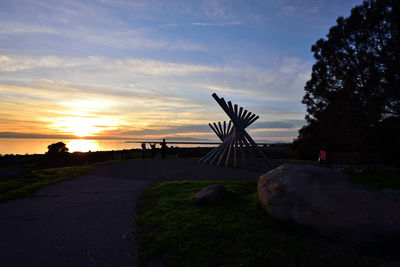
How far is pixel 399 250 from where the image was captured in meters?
3.05

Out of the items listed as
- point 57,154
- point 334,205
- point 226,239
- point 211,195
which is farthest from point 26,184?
point 334,205

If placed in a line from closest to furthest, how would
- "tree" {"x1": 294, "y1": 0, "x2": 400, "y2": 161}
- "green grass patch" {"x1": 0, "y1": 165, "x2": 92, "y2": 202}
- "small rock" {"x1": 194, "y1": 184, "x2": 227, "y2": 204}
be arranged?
1. "small rock" {"x1": 194, "y1": 184, "x2": 227, "y2": 204}
2. "green grass patch" {"x1": 0, "y1": 165, "x2": 92, "y2": 202}
3. "tree" {"x1": 294, "y1": 0, "x2": 400, "y2": 161}

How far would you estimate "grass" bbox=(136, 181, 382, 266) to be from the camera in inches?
111

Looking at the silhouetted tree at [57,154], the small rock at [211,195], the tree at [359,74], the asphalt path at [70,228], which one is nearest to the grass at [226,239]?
the small rock at [211,195]

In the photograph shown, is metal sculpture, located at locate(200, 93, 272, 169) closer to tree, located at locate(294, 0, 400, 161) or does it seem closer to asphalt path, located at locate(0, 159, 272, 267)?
tree, located at locate(294, 0, 400, 161)

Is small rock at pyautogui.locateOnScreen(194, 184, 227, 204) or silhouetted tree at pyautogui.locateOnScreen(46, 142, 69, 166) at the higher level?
silhouetted tree at pyautogui.locateOnScreen(46, 142, 69, 166)

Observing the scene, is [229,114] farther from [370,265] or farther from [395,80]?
[370,265]

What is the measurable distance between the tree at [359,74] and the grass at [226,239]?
7.09 meters

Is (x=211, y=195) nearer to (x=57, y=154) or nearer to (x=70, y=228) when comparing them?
(x=70, y=228)

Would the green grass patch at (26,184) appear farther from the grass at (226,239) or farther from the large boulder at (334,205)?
the large boulder at (334,205)

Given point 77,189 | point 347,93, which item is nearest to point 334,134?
point 347,93

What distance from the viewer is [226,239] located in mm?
3291

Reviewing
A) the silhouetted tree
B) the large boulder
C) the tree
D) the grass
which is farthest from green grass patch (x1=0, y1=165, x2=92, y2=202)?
the tree

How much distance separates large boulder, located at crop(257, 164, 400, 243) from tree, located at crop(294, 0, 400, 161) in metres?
6.38
